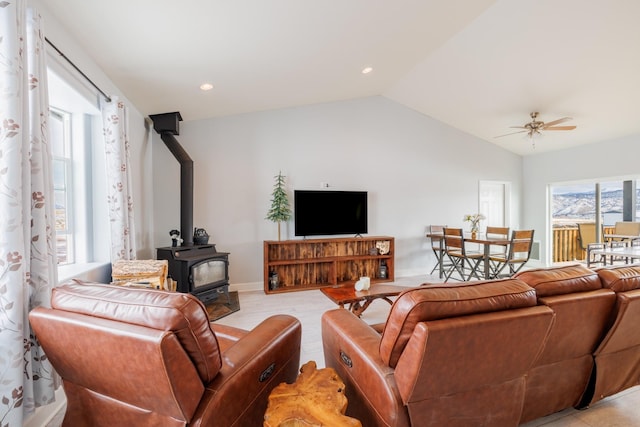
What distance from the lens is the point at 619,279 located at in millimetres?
1529

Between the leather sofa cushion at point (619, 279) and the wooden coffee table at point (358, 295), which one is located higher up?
the leather sofa cushion at point (619, 279)

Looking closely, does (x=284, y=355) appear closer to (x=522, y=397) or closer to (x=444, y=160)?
(x=522, y=397)

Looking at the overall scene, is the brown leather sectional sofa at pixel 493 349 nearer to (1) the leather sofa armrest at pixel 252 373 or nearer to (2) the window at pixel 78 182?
(1) the leather sofa armrest at pixel 252 373

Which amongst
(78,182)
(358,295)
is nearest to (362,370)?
(358,295)

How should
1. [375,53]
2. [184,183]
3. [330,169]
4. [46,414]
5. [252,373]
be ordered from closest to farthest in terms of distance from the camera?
[252,373]
[46,414]
[375,53]
[184,183]
[330,169]

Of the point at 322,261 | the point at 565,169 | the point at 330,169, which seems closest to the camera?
the point at 322,261

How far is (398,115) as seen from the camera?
5414 millimetres

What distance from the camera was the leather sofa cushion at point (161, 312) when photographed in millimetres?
1007

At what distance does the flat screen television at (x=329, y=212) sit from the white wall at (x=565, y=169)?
422cm

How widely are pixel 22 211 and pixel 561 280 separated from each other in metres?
2.67

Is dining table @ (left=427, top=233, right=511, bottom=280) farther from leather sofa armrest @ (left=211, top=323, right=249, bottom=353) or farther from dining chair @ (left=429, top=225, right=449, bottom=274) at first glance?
leather sofa armrest @ (left=211, top=323, right=249, bottom=353)

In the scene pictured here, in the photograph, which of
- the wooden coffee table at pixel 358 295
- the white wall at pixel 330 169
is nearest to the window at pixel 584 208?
the white wall at pixel 330 169

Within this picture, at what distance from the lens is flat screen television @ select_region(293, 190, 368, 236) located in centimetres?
463

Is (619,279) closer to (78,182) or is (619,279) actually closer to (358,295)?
(358,295)
